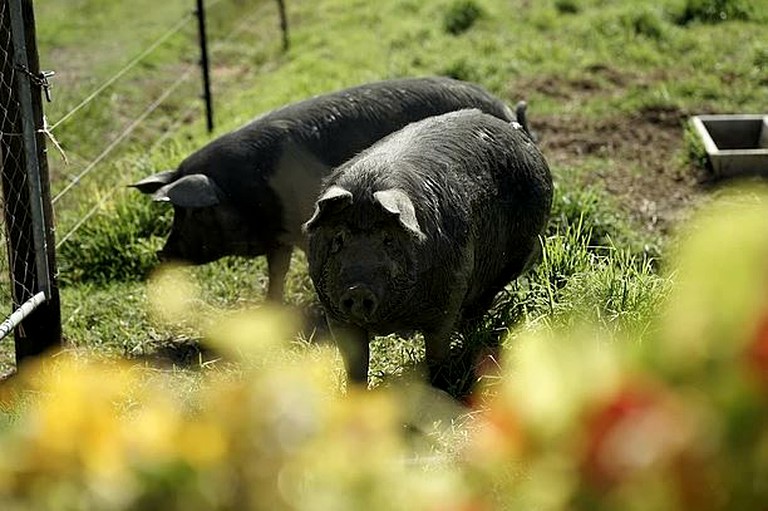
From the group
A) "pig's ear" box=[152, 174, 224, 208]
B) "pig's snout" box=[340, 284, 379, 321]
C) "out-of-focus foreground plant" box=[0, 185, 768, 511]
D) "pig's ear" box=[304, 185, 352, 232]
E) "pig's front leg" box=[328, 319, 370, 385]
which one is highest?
"out-of-focus foreground plant" box=[0, 185, 768, 511]

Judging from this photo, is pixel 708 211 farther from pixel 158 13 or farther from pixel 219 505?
pixel 158 13

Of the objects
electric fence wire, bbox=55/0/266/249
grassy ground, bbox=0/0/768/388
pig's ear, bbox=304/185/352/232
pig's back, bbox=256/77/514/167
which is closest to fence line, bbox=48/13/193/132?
electric fence wire, bbox=55/0/266/249

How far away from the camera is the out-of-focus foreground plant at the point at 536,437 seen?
109 cm

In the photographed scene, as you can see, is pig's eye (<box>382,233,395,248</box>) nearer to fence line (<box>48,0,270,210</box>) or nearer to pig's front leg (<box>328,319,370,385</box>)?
pig's front leg (<box>328,319,370,385</box>)

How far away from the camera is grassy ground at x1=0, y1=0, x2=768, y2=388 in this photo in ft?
18.4

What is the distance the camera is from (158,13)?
→ 12.6m

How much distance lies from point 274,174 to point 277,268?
0.49 metres

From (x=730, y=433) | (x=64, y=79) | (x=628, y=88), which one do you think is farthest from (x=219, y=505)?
(x=64, y=79)

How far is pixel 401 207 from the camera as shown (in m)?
4.13

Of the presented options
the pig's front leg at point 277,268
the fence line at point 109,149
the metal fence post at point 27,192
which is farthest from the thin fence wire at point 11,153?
the pig's front leg at point 277,268

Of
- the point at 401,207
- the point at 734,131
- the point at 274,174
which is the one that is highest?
the point at 401,207

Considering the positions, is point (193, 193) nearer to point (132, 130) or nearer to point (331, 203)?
point (331, 203)

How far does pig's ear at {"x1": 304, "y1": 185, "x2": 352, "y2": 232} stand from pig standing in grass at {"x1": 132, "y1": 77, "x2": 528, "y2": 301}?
63.9 inches

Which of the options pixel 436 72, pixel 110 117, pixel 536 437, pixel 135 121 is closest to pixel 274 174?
pixel 135 121
